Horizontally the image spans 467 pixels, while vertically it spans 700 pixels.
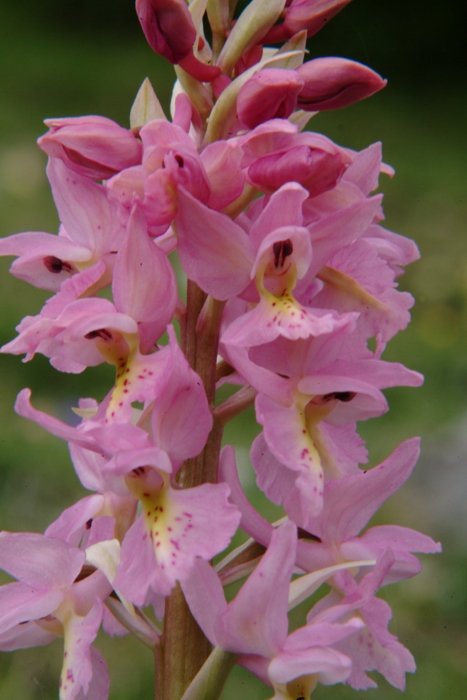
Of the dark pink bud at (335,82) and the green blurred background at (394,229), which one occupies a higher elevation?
the dark pink bud at (335,82)

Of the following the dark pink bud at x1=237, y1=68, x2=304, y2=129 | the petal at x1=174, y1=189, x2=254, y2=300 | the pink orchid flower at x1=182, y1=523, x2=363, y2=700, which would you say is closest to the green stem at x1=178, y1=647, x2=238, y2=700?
the pink orchid flower at x1=182, y1=523, x2=363, y2=700

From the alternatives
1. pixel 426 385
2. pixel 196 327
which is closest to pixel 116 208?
pixel 196 327

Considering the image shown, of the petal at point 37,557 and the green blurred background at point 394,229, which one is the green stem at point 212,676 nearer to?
the petal at point 37,557

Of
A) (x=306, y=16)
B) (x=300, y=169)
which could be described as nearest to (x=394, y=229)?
(x=306, y=16)

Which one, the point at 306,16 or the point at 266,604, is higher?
the point at 306,16

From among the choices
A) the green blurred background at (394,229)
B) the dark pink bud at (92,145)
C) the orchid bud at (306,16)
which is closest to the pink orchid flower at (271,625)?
the dark pink bud at (92,145)

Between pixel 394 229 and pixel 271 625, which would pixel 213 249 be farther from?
pixel 394 229

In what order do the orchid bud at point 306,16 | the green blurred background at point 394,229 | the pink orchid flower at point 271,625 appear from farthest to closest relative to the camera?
the green blurred background at point 394,229, the orchid bud at point 306,16, the pink orchid flower at point 271,625
